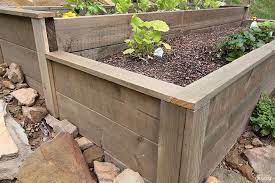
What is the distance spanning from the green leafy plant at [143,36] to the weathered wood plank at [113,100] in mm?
527

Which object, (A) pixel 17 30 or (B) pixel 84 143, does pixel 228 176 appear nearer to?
(B) pixel 84 143

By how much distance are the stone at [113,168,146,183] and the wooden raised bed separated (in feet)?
0.14

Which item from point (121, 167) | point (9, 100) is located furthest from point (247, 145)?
point (9, 100)

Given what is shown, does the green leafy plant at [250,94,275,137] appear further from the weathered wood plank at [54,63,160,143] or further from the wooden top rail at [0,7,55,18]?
the wooden top rail at [0,7,55,18]

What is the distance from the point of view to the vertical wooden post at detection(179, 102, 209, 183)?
3.55ft

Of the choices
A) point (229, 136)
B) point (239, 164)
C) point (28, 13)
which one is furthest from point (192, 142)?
point (28, 13)

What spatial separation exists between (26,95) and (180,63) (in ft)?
4.27

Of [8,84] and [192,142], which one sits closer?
[192,142]

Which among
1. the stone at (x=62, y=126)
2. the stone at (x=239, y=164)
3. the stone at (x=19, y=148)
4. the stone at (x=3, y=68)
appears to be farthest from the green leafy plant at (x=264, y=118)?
the stone at (x=3, y=68)

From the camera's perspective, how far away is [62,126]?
75.5 inches

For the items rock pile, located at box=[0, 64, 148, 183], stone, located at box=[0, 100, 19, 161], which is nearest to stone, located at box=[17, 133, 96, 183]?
rock pile, located at box=[0, 64, 148, 183]

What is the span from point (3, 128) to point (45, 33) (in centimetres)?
71

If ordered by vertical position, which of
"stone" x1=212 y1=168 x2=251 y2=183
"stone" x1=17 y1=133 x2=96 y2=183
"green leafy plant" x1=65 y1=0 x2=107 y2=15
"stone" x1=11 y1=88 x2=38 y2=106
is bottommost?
"stone" x1=212 y1=168 x2=251 y2=183

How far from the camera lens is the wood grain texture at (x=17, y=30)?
1914mm
